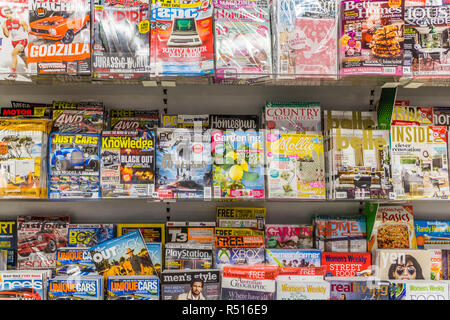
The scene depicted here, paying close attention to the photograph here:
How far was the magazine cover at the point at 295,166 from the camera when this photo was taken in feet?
6.95

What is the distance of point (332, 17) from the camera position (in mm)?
2064

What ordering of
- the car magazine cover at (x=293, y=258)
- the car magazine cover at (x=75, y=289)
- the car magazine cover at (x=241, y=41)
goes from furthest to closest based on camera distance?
the car magazine cover at (x=293, y=258) → the car magazine cover at (x=241, y=41) → the car magazine cover at (x=75, y=289)

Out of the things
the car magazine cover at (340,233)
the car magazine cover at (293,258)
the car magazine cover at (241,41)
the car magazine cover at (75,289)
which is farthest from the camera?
the car magazine cover at (340,233)

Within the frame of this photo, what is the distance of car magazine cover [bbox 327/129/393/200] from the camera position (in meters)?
2.11

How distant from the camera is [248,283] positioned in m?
1.95

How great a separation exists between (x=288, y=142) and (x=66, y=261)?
44.8 inches

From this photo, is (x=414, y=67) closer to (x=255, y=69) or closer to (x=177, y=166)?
(x=255, y=69)

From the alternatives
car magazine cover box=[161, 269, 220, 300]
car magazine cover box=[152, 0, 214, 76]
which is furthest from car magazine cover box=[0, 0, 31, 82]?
car magazine cover box=[161, 269, 220, 300]

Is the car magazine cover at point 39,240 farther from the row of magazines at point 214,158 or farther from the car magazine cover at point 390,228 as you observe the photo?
the car magazine cover at point 390,228

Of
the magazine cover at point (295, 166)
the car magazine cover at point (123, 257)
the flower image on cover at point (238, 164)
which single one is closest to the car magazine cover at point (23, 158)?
the car magazine cover at point (123, 257)

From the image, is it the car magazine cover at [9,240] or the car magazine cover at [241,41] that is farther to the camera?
the car magazine cover at [9,240]

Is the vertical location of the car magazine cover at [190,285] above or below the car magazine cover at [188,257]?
below

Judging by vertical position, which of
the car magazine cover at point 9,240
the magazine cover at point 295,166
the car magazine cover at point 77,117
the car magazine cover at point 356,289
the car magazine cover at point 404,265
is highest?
the car magazine cover at point 77,117

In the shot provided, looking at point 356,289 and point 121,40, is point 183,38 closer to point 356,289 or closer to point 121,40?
point 121,40
